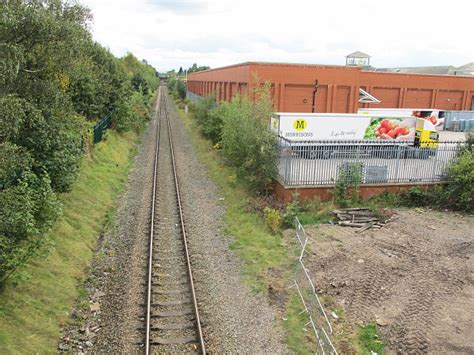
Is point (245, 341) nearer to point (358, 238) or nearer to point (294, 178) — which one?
point (358, 238)

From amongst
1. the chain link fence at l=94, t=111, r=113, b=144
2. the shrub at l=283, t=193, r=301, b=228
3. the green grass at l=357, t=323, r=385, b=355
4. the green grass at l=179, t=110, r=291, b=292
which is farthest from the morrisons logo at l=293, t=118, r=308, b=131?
the green grass at l=357, t=323, r=385, b=355

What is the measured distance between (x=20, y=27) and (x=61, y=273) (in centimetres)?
581

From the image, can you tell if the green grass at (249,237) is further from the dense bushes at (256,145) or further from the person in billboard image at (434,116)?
the person in billboard image at (434,116)

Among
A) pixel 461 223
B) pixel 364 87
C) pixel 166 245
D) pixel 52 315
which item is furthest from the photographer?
pixel 364 87

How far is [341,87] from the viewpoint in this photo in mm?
32812

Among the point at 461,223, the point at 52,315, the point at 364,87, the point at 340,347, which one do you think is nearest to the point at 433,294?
the point at 340,347

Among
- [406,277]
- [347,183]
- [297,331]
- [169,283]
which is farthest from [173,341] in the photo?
[347,183]

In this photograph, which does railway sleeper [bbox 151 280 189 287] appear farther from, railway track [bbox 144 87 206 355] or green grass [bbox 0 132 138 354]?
green grass [bbox 0 132 138 354]

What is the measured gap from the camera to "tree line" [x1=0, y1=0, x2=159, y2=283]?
8.52 metres

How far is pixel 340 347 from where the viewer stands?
8.69 m

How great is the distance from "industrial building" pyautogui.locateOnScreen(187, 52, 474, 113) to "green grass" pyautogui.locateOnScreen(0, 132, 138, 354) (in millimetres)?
12225

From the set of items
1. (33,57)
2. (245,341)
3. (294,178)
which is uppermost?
(33,57)

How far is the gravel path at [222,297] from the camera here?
A: 29.0 ft

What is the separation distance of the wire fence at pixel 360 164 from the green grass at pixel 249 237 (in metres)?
2.07
